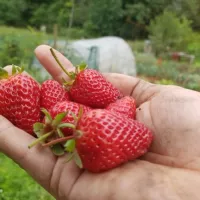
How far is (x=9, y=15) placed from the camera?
20.6 m

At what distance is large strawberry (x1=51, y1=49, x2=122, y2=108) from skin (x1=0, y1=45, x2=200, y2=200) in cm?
18

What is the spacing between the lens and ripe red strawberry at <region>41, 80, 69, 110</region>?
6.95ft

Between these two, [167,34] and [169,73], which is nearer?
[169,73]

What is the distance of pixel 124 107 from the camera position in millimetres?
2086

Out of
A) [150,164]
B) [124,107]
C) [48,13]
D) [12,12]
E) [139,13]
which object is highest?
[124,107]

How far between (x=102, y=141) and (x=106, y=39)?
7.88m

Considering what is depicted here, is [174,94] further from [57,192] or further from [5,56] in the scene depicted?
[5,56]

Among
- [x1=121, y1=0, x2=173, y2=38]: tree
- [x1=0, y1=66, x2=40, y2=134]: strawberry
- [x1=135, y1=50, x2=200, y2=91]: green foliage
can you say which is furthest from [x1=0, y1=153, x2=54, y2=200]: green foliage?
[x1=121, y1=0, x2=173, y2=38]: tree

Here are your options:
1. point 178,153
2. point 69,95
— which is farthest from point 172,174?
point 69,95

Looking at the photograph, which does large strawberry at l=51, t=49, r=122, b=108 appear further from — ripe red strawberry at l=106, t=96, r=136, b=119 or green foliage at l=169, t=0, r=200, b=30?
green foliage at l=169, t=0, r=200, b=30

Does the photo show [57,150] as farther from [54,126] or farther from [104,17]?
[104,17]

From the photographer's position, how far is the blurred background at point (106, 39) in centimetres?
648

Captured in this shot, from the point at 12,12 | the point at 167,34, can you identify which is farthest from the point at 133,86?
the point at 12,12

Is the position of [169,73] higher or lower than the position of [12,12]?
higher
